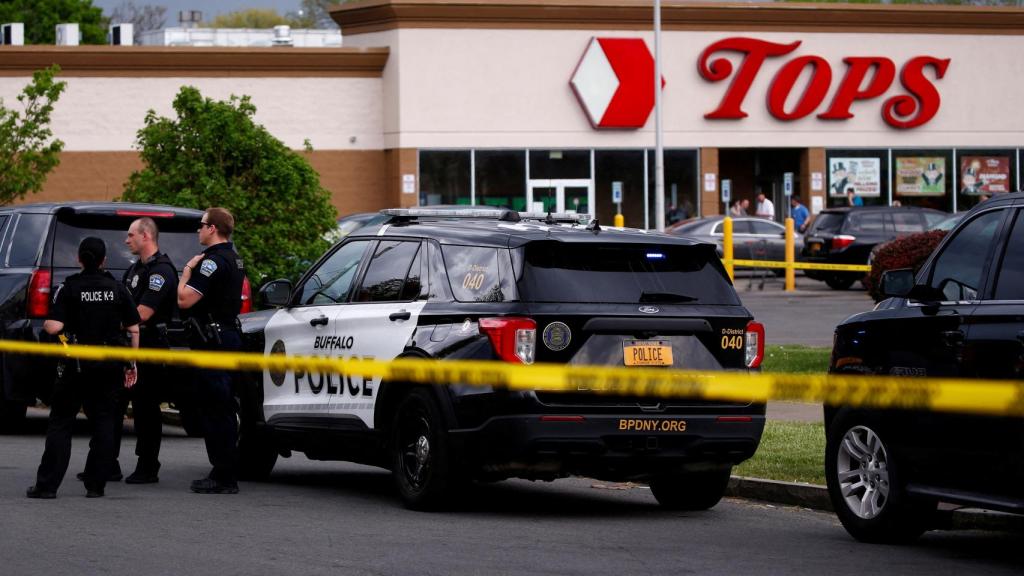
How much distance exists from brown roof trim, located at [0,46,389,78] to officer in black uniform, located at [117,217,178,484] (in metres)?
30.9

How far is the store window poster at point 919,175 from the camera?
155ft

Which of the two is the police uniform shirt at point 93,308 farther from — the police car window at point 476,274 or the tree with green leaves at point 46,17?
the tree with green leaves at point 46,17

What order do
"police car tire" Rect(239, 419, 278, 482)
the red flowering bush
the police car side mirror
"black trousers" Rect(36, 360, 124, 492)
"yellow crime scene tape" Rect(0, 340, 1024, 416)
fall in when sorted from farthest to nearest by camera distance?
1. the red flowering bush
2. "police car tire" Rect(239, 419, 278, 482)
3. the police car side mirror
4. "black trousers" Rect(36, 360, 124, 492)
5. "yellow crime scene tape" Rect(0, 340, 1024, 416)

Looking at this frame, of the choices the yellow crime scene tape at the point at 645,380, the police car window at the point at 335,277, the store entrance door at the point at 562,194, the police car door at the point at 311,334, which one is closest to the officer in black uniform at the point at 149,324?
the yellow crime scene tape at the point at 645,380

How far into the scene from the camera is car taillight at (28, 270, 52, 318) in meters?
14.3

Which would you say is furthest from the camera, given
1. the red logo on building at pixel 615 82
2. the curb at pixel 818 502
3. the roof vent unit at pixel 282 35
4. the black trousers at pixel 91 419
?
the roof vent unit at pixel 282 35

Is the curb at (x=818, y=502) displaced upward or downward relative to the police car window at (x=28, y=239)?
downward

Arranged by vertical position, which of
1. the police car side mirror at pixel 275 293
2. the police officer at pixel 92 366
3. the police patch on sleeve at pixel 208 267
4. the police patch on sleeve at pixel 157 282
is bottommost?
the police officer at pixel 92 366

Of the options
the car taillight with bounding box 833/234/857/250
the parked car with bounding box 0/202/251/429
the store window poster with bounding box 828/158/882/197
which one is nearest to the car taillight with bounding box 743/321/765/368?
the parked car with bounding box 0/202/251/429

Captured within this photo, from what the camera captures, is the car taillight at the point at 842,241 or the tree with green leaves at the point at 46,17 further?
the tree with green leaves at the point at 46,17

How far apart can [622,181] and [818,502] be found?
114ft

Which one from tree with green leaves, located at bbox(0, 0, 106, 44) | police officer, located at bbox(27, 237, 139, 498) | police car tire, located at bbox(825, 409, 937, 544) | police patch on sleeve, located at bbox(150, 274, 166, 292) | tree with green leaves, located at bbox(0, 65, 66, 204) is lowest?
police car tire, located at bbox(825, 409, 937, 544)

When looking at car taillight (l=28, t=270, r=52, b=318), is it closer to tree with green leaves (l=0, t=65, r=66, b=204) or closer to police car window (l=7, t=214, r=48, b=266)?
police car window (l=7, t=214, r=48, b=266)

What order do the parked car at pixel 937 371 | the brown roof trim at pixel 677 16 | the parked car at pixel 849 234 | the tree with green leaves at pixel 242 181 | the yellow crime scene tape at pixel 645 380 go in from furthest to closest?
the brown roof trim at pixel 677 16, the parked car at pixel 849 234, the tree with green leaves at pixel 242 181, the parked car at pixel 937 371, the yellow crime scene tape at pixel 645 380
